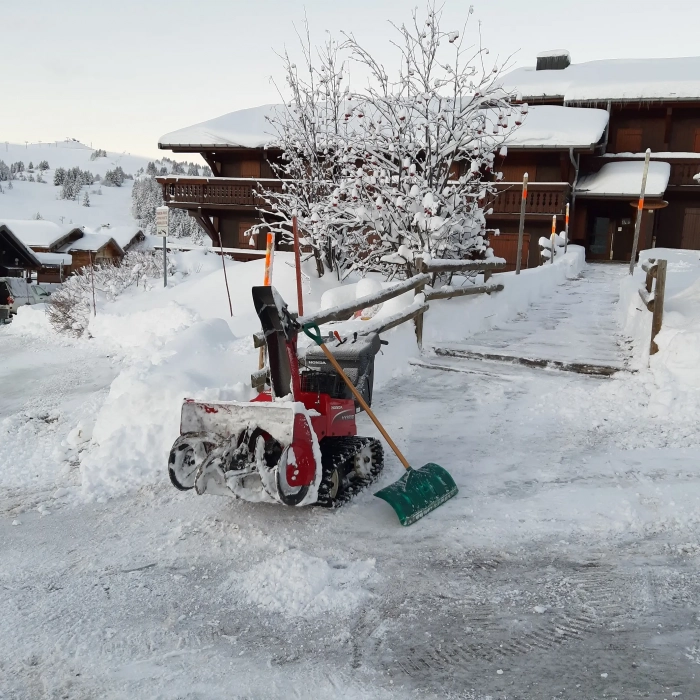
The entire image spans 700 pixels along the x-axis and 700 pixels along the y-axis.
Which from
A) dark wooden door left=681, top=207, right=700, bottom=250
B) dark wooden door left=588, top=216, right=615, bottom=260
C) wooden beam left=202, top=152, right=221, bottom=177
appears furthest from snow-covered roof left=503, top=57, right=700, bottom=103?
wooden beam left=202, top=152, right=221, bottom=177

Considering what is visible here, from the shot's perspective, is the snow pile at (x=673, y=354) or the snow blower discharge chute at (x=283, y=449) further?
the snow pile at (x=673, y=354)

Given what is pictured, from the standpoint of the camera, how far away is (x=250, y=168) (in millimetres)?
29422

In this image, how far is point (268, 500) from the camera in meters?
4.51

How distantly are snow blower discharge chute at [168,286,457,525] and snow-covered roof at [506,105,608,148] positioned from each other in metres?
22.0

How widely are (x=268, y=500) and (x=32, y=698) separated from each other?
1.83 meters

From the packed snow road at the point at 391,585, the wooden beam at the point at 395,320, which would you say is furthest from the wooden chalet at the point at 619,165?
the packed snow road at the point at 391,585

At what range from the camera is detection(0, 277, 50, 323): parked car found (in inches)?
947

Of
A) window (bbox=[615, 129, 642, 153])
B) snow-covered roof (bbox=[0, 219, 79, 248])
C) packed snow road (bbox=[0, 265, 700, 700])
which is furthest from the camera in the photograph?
snow-covered roof (bbox=[0, 219, 79, 248])

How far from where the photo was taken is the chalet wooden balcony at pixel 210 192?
27.9 metres

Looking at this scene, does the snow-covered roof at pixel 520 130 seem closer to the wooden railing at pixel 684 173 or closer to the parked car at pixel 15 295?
the wooden railing at pixel 684 173

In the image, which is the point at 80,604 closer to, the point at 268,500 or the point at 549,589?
the point at 268,500

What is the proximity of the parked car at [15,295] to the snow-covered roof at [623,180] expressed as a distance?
2200 centimetres

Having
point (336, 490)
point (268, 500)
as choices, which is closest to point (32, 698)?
point (268, 500)

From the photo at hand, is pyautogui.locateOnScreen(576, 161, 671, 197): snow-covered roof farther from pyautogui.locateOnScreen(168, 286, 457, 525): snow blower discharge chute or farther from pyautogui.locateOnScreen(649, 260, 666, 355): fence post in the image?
pyautogui.locateOnScreen(168, 286, 457, 525): snow blower discharge chute
